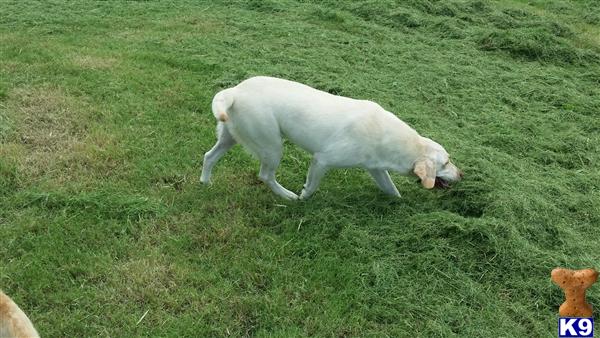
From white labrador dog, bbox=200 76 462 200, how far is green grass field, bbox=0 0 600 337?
0.38m

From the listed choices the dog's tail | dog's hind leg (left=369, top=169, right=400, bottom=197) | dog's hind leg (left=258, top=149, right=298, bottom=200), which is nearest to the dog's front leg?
dog's hind leg (left=258, top=149, right=298, bottom=200)

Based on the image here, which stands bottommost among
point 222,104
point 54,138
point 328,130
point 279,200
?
point 279,200

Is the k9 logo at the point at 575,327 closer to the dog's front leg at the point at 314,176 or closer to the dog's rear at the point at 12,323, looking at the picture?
the dog's front leg at the point at 314,176

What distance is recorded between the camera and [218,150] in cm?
508

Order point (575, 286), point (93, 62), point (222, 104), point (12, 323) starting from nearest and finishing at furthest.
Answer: point (12, 323) < point (575, 286) < point (222, 104) < point (93, 62)

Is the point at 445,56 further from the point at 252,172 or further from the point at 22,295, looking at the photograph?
the point at 22,295

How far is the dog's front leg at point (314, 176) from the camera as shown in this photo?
15.5 feet

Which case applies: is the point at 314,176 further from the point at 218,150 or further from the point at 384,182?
the point at 218,150

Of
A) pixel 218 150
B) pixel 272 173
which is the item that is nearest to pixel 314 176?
pixel 272 173

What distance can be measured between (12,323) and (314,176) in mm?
2604

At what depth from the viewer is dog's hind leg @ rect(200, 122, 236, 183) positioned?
5005mm

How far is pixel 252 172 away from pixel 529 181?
2.36m

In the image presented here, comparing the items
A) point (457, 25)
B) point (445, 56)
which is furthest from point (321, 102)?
point (457, 25)

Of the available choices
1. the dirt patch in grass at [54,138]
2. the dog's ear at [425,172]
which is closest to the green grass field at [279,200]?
the dirt patch in grass at [54,138]
